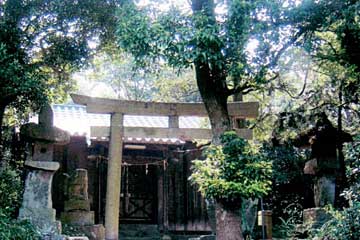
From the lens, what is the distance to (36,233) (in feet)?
26.4

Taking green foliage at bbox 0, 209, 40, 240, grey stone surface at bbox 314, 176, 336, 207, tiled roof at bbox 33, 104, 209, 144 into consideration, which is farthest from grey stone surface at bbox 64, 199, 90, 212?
grey stone surface at bbox 314, 176, 336, 207

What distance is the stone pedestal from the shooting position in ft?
28.1

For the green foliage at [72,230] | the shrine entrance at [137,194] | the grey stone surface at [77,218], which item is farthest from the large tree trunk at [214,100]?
the shrine entrance at [137,194]

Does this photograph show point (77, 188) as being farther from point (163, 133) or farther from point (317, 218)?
point (317, 218)

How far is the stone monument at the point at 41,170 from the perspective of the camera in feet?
28.3

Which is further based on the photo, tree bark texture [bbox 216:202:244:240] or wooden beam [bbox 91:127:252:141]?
wooden beam [bbox 91:127:252:141]

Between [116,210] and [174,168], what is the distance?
500 centimetres

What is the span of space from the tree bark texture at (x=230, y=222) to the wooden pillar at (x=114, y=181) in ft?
9.04

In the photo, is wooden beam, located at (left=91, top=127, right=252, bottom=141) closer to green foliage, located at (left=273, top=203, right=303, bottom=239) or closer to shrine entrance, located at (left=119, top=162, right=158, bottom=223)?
green foliage, located at (left=273, top=203, right=303, bottom=239)

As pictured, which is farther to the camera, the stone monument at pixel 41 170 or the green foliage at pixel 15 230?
the stone monument at pixel 41 170

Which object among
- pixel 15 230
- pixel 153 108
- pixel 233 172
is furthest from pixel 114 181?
pixel 233 172

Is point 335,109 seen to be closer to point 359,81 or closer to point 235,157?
point 359,81

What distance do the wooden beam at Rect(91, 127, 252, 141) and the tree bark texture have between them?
9.90ft

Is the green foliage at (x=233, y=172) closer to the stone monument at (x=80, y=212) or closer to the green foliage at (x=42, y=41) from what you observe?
the green foliage at (x=42, y=41)
